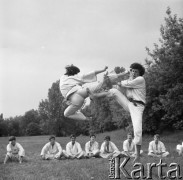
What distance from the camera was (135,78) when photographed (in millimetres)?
8039

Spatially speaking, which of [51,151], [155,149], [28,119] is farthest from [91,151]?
[28,119]

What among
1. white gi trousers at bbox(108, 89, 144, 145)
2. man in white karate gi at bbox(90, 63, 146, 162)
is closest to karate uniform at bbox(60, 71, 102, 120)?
man in white karate gi at bbox(90, 63, 146, 162)

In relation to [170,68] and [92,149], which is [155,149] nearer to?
[92,149]

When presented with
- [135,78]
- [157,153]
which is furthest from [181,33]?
[135,78]

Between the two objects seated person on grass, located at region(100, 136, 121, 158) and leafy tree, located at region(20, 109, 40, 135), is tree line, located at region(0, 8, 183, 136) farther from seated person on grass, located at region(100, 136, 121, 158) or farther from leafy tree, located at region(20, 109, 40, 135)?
leafy tree, located at region(20, 109, 40, 135)

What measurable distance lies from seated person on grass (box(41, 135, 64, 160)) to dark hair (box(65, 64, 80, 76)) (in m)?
6.79

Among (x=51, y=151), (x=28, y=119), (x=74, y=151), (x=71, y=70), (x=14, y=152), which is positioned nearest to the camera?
(x=71, y=70)

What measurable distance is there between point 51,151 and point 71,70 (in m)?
7.24

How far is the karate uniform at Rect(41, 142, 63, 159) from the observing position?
45.6ft

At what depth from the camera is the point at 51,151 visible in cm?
1416

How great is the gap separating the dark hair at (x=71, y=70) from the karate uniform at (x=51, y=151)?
6.85 meters

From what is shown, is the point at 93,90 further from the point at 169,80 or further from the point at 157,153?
the point at 169,80

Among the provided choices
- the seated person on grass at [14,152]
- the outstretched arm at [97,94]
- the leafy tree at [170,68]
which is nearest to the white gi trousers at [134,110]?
the outstretched arm at [97,94]

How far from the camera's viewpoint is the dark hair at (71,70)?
770 cm
